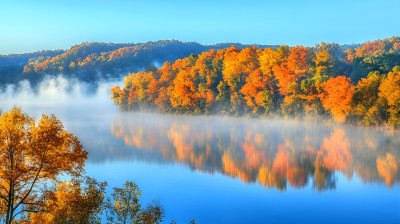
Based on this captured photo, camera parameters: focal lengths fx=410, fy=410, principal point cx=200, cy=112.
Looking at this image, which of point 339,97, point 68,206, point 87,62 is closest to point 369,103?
point 339,97

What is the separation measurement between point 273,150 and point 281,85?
27.1m

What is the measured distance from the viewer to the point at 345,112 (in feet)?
188

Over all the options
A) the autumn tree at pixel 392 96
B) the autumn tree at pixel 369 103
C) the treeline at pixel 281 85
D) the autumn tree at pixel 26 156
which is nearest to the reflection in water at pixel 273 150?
the autumn tree at pixel 369 103

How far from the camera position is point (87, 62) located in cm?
15688

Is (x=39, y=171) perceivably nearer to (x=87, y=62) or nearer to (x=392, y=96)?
(x=392, y=96)

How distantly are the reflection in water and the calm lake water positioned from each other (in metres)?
0.09

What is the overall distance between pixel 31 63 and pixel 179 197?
14626cm

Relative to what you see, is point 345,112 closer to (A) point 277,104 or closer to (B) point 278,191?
(A) point 277,104

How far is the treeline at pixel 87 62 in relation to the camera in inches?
5925

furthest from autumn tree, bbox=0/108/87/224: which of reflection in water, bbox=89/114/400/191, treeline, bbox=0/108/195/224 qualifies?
reflection in water, bbox=89/114/400/191

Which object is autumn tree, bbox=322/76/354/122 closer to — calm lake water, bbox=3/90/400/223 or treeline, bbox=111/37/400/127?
treeline, bbox=111/37/400/127

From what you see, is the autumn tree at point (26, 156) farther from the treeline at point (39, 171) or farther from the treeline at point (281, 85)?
the treeline at point (281, 85)

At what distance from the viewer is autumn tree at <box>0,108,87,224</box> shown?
17953 mm

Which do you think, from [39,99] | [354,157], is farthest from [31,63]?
[354,157]
